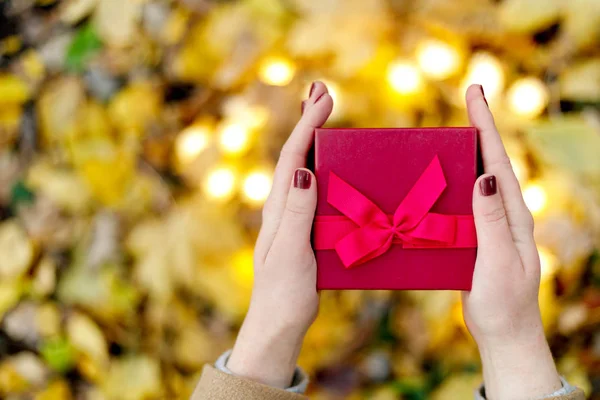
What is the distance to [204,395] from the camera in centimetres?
66

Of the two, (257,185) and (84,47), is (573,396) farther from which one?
(84,47)

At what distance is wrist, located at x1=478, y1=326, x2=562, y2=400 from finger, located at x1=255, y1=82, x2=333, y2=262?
32 centimetres

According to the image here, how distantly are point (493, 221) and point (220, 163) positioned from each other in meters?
0.62

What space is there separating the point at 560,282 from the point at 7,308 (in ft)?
4.16

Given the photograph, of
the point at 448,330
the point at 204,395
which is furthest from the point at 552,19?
the point at 204,395

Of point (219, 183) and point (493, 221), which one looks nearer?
point (493, 221)

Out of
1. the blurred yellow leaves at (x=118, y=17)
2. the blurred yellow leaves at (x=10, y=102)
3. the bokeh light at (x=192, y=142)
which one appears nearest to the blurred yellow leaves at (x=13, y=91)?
the blurred yellow leaves at (x=10, y=102)

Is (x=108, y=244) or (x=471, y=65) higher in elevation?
(x=471, y=65)

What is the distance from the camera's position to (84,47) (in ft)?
3.94

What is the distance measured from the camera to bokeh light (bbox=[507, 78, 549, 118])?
3.46 ft

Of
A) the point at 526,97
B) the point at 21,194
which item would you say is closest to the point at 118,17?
the point at 21,194

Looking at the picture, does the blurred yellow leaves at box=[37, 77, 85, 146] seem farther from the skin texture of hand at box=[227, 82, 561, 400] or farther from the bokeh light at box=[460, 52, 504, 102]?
the bokeh light at box=[460, 52, 504, 102]

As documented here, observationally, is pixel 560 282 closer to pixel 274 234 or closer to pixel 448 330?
pixel 448 330

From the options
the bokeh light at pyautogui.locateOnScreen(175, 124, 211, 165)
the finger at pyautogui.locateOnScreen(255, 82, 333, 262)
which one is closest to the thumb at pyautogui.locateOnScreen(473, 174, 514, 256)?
the finger at pyautogui.locateOnScreen(255, 82, 333, 262)
